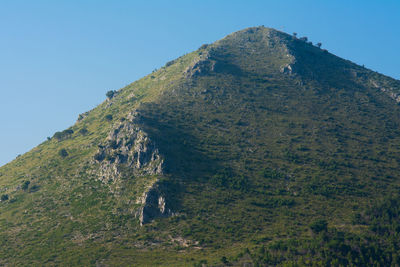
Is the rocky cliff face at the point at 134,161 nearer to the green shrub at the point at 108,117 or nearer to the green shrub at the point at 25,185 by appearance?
the green shrub at the point at 25,185

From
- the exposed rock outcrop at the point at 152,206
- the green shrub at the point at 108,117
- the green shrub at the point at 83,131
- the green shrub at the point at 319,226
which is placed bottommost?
the green shrub at the point at 319,226

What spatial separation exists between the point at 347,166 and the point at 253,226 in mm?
48965

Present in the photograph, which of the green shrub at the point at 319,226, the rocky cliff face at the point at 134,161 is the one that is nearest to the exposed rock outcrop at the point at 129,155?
the rocky cliff face at the point at 134,161

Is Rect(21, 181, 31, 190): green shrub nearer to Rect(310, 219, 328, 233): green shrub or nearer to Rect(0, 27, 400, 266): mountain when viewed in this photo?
Rect(0, 27, 400, 266): mountain

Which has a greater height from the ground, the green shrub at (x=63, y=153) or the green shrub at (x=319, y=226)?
the green shrub at (x=63, y=153)

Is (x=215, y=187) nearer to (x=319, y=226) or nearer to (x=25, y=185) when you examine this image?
(x=319, y=226)

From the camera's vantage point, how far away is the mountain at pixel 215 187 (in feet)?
360

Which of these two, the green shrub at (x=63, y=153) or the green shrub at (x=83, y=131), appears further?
the green shrub at (x=83, y=131)

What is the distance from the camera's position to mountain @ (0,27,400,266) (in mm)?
109875

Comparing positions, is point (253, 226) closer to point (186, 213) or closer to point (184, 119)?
point (186, 213)

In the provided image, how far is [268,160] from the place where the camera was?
14825 centimetres

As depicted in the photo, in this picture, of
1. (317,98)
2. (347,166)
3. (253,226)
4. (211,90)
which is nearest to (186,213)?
(253,226)

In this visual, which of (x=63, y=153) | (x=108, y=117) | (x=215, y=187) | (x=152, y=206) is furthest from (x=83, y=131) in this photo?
(x=215, y=187)

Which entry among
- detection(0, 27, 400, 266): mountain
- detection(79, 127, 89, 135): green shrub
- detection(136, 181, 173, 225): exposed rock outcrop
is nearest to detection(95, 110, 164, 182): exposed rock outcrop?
detection(0, 27, 400, 266): mountain
